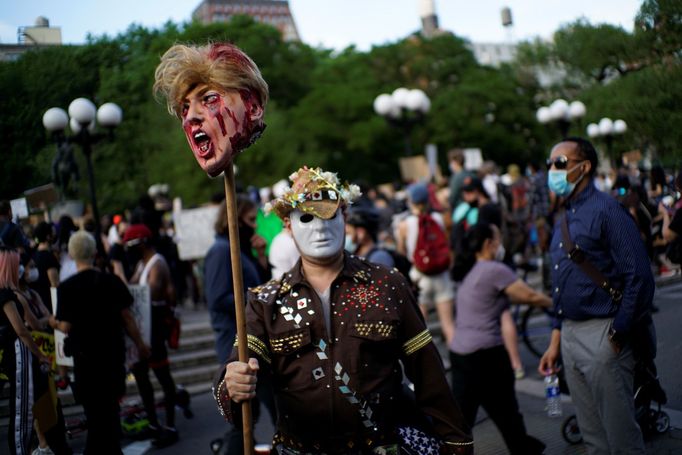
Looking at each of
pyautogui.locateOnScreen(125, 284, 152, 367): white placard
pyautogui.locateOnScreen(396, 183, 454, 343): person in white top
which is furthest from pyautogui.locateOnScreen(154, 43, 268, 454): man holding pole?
pyautogui.locateOnScreen(396, 183, 454, 343): person in white top

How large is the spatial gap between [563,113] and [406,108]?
5565 millimetres

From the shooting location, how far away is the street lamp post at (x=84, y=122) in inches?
258

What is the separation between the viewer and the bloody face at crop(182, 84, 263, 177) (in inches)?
119

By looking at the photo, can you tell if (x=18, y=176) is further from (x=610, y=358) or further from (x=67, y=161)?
(x=610, y=358)

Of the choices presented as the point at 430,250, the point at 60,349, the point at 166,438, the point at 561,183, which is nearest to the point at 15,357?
the point at 60,349

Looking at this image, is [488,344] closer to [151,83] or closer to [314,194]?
[314,194]

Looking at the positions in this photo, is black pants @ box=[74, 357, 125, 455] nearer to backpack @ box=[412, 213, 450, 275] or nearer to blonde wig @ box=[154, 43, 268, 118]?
blonde wig @ box=[154, 43, 268, 118]

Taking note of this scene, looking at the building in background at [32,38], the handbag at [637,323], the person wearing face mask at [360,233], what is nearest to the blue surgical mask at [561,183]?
the handbag at [637,323]

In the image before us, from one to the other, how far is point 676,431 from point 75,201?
6195 millimetres

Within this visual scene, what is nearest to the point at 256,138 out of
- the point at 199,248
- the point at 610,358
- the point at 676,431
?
the point at 610,358

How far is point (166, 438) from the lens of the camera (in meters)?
7.30

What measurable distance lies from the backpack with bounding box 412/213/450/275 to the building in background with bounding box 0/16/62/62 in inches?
182

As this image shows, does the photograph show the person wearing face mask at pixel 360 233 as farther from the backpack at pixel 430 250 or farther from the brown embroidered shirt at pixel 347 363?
the brown embroidered shirt at pixel 347 363

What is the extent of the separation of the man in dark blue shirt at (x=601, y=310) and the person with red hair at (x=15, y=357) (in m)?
3.67
